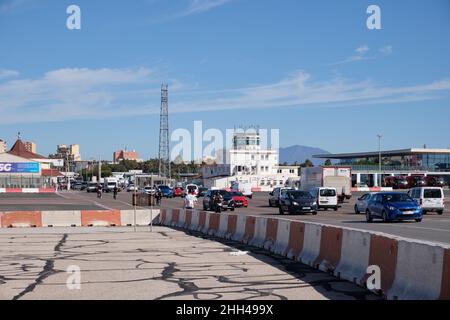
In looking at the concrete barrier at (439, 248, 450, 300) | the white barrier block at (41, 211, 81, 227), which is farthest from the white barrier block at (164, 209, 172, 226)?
the concrete barrier at (439, 248, 450, 300)

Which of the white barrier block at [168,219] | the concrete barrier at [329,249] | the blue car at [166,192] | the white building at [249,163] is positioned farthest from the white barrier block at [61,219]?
the white building at [249,163]

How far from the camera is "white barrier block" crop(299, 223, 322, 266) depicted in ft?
47.7

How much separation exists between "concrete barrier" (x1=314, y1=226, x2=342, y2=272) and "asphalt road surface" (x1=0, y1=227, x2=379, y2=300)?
0.23 metres

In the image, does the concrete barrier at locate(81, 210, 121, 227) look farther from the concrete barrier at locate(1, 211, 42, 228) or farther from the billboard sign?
the billboard sign

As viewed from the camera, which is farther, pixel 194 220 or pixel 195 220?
pixel 194 220

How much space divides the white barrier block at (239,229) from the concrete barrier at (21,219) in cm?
1247

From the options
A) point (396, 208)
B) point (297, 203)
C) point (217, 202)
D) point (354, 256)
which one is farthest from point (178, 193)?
point (354, 256)

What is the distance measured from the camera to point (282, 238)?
17.3 meters

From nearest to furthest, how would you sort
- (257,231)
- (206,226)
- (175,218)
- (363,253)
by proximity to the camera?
(363,253), (257,231), (206,226), (175,218)

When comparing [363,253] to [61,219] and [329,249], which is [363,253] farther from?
[61,219]

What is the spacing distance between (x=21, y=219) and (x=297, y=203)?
15942mm

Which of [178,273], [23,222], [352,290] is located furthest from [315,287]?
[23,222]

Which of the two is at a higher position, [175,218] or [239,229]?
[239,229]

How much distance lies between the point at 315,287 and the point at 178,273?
297 cm
